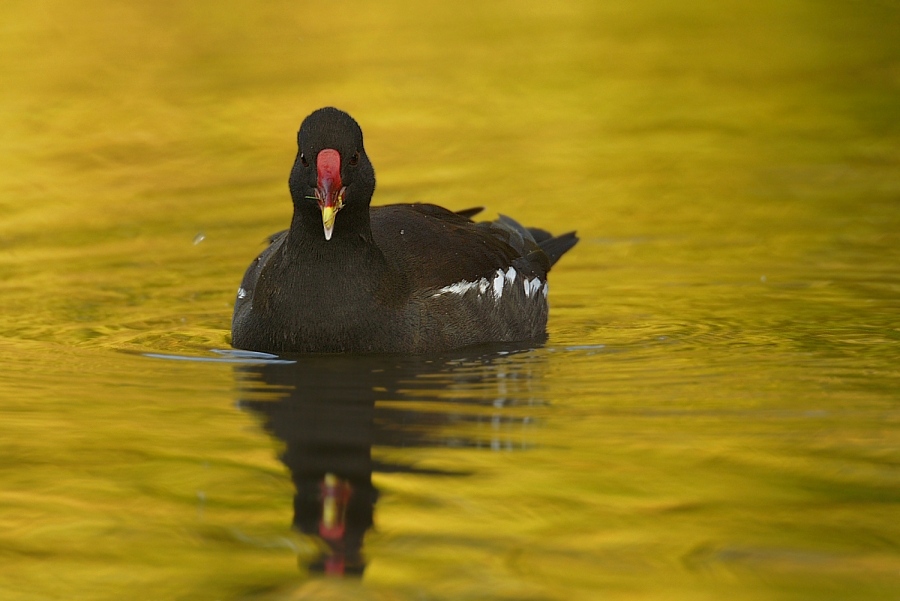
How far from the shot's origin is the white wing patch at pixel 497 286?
8.79 metres

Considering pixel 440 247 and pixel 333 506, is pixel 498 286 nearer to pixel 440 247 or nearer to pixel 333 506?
pixel 440 247

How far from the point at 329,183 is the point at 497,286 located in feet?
4.95

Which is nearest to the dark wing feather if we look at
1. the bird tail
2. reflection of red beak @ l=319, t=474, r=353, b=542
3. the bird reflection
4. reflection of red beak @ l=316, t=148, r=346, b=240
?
the bird tail

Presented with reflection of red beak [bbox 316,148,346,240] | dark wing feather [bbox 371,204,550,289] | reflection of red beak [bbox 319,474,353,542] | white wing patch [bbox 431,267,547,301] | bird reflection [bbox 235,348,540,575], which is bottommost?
reflection of red beak [bbox 319,474,353,542]

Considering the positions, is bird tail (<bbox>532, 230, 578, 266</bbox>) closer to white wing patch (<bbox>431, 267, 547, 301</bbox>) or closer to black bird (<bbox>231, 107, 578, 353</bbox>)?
white wing patch (<bbox>431, 267, 547, 301</bbox>)

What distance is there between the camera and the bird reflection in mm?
5793

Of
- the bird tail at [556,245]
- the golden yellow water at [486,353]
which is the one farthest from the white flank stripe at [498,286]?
the bird tail at [556,245]

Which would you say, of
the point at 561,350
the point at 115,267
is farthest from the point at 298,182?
the point at 115,267

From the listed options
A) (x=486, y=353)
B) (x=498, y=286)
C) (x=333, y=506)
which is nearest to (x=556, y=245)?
(x=498, y=286)

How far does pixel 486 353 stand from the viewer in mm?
8719

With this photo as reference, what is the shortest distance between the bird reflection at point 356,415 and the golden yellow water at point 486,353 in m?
0.03

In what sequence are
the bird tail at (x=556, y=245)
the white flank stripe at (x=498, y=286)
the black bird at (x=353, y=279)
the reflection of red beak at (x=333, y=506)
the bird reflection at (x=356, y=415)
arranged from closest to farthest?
the reflection of red beak at (x=333, y=506) < the bird reflection at (x=356, y=415) < the black bird at (x=353, y=279) < the white flank stripe at (x=498, y=286) < the bird tail at (x=556, y=245)

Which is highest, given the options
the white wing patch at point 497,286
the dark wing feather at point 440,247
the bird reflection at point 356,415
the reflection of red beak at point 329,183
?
the reflection of red beak at point 329,183

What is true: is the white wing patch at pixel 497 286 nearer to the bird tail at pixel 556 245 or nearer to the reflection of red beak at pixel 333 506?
the bird tail at pixel 556 245
